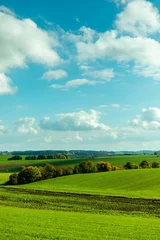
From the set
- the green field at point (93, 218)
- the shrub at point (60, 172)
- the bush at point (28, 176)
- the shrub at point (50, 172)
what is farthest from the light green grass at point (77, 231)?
the shrub at point (60, 172)

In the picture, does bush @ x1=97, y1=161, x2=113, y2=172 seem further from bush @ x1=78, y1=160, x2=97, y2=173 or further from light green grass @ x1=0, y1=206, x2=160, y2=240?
light green grass @ x1=0, y1=206, x2=160, y2=240

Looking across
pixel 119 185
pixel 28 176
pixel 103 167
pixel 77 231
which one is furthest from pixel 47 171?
pixel 77 231

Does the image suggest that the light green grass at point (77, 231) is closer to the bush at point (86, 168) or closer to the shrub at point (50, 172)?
the shrub at point (50, 172)

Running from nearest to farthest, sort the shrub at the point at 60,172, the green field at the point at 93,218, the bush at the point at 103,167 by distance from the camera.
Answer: the green field at the point at 93,218 → the shrub at the point at 60,172 → the bush at the point at 103,167

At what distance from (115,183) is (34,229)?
203 feet

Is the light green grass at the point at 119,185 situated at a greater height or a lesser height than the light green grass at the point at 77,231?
lesser

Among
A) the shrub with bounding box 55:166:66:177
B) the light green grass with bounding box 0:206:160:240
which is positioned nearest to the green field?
the light green grass with bounding box 0:206:160:240

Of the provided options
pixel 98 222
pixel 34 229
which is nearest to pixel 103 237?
pixel 34 229

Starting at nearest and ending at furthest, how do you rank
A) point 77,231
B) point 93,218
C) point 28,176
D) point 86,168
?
point 77,231 → point 93,218 → point 28,176 → point 86,168

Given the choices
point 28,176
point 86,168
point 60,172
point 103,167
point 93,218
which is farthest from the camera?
point 103,167

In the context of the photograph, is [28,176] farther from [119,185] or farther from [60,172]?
[119,185]

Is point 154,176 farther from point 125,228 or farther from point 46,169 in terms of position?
point 125,228

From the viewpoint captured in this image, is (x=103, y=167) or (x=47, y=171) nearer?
(x=47, y=171)

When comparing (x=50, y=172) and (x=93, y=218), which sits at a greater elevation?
(x=50, y=172)
